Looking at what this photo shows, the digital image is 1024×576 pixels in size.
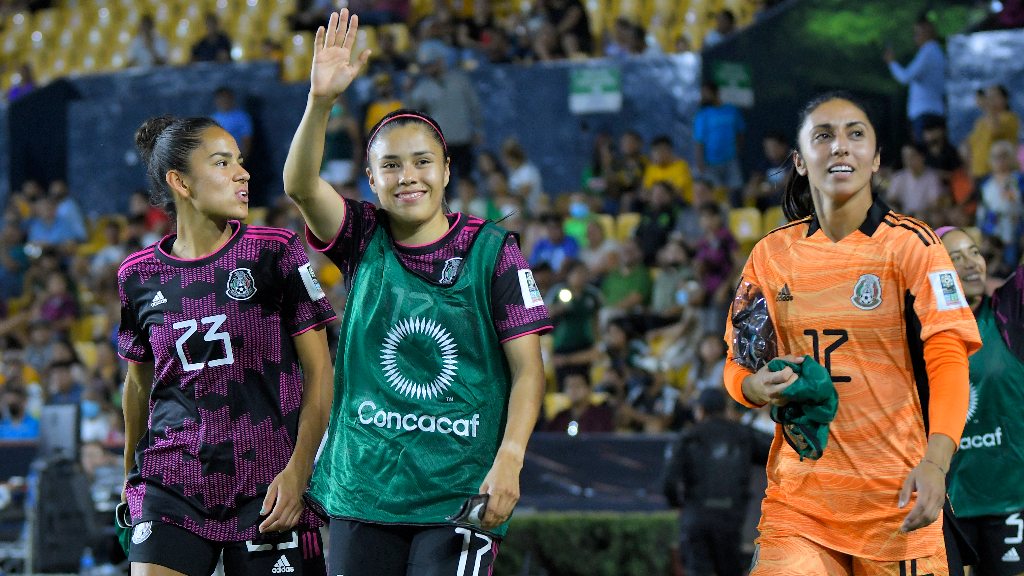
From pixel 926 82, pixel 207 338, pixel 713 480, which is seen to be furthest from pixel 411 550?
pixel 926 82

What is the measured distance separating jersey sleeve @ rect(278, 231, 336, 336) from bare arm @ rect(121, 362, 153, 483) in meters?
0.54

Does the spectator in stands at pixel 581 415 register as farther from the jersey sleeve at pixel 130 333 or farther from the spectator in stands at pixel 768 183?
the jersey sleeve at pixel 130 333

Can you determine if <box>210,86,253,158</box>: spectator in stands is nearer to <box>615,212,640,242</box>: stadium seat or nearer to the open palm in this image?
<box>615,212,640,242</box>: stadium seat

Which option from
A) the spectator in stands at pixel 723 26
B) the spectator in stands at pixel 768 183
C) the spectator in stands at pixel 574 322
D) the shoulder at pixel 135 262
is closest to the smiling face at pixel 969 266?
the shoulder at pixel 135 262

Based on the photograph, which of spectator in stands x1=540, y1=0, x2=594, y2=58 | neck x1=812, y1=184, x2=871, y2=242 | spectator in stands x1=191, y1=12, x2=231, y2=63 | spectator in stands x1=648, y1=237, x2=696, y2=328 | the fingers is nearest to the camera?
the fingers

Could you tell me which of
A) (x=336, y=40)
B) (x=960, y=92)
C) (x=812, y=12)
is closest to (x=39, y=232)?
(x=812, y=12)

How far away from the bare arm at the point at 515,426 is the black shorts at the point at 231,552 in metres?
0.94

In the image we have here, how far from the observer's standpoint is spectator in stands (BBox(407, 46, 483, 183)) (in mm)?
14727

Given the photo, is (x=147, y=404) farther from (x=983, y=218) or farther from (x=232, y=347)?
(x=983, y=218)

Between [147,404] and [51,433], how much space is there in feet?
20.0

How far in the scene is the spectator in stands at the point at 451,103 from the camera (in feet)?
48.3

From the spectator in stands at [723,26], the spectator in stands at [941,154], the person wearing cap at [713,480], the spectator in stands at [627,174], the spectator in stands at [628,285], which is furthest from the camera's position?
the spectator in stands at [723,26]

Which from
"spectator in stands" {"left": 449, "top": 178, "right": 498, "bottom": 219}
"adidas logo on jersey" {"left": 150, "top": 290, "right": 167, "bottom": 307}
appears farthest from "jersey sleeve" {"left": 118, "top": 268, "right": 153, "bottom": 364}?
"spectator in stands" {"left": 449, "top": 178, "right": 498, "bottom": 219}

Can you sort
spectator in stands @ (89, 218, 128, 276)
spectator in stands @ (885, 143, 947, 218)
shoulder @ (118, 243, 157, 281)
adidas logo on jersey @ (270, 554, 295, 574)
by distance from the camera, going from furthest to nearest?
1. spectator in stands @ (89, 218, 128, 276)
2. spectator in stands @ (885, 143, 947, 218)
3. shoulder @ (118, 243, 157, 281)
4. adidas logo on jersey @ (270, 554, 295, 574)
